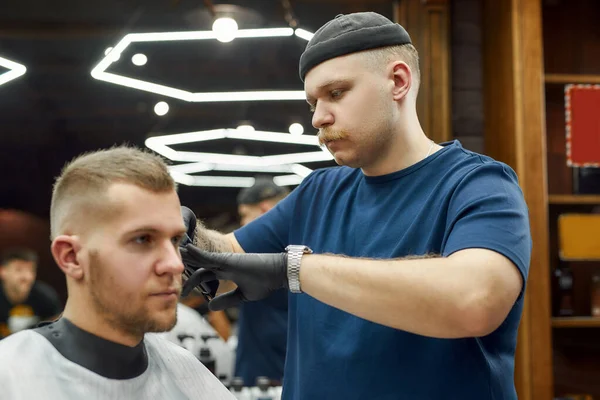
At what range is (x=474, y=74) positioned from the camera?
11.3 ft

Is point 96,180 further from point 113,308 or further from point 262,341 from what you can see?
point 262,341

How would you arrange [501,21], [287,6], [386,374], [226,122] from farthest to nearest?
[226,122]
[287,6]
[501,21]
[386,374]

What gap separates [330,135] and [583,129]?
2.21 meters

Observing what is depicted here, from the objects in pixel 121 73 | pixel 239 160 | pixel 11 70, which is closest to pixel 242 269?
pixel 121 73

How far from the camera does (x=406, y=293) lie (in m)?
1.43

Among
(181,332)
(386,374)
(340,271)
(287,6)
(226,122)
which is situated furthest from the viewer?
(226,122)

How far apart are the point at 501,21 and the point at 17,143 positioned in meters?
3.18

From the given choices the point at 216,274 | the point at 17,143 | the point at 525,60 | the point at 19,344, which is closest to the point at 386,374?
the point at 216,274

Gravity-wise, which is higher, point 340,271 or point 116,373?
point 340,271

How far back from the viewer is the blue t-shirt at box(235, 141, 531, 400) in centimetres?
153

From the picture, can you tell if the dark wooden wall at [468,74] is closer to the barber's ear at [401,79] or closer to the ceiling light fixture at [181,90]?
the ceiling light fixture at [181,90]

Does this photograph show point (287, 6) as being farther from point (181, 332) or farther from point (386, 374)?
point (386, 374)

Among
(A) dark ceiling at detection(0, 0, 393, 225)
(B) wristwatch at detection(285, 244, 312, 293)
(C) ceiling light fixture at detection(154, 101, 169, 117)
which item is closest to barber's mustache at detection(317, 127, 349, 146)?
(B) wristwatch at detection(285, 244, 312, 293)

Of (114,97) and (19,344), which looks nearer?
(19,344)
